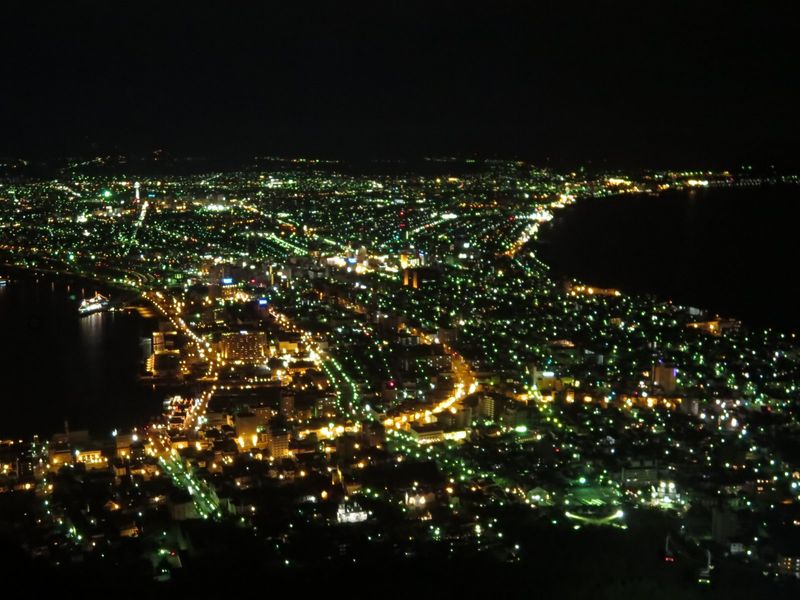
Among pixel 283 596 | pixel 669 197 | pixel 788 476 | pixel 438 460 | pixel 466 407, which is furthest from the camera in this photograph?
pixel 669 197

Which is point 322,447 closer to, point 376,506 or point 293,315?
point 376,506

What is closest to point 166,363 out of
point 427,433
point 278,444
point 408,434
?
point 278,444

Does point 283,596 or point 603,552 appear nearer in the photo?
point 283,596

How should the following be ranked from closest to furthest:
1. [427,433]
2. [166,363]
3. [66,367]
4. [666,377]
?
[427,433] → [666,377] → [166,363] → [66,367]

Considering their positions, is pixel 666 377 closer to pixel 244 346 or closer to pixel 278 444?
pixel 278 444

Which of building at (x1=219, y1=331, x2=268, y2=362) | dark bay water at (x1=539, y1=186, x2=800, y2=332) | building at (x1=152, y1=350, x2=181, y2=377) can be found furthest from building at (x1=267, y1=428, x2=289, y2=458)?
dark bay water at (x1=539, y1=186, x2=800, y2=332)

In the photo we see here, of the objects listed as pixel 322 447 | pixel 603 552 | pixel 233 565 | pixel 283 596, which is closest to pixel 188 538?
pixel 233 565

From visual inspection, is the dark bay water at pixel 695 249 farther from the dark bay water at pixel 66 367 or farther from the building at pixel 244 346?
the dark bay water at pixel 66 367
